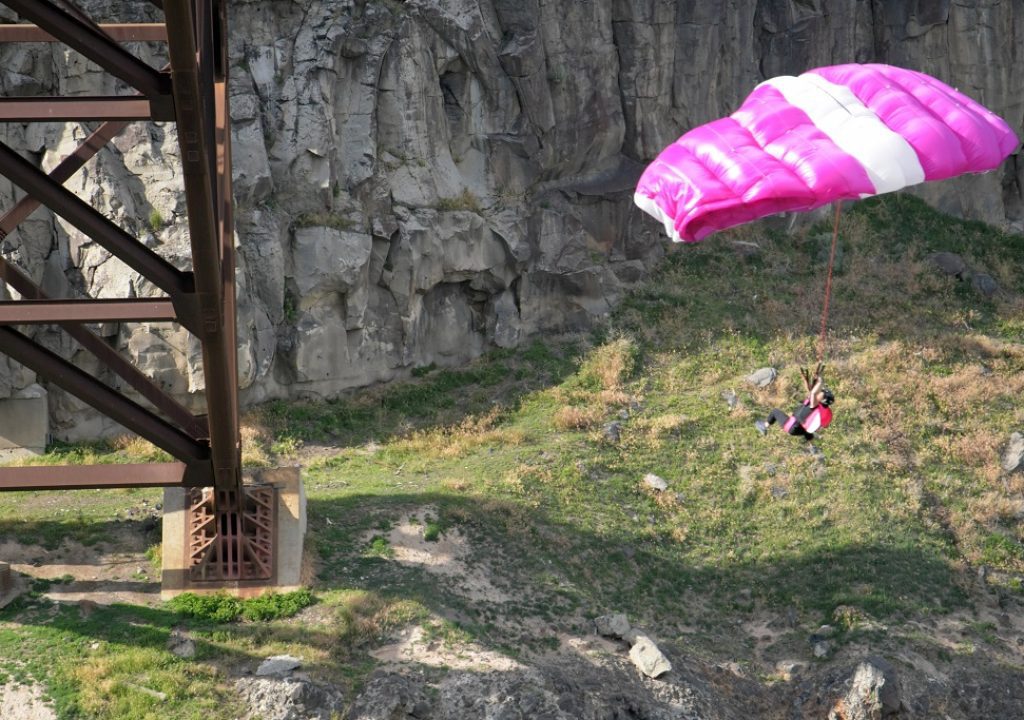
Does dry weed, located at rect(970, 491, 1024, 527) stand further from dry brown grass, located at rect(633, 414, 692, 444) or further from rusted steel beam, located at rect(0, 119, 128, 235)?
rusted steel beam, located at rect(0, 119, 128, 235)

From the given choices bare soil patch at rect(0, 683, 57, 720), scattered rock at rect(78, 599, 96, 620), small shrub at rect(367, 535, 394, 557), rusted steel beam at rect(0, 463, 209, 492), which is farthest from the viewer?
small shrub at rect(367, 535, 394, 557)

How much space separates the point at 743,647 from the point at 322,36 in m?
18.4

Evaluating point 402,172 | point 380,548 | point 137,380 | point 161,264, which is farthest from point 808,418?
point 402,172

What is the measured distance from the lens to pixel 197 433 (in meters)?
20.5

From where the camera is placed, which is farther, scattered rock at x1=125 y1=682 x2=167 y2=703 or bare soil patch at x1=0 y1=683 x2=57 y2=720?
scattered rock at x1=125 y1=682 x2=167 y2=703

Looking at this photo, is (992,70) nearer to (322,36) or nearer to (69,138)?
(322,36)

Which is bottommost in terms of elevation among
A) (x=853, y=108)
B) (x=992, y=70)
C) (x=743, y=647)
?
(x=743, y=647)

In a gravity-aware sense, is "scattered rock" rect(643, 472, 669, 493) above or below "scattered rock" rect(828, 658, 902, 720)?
above

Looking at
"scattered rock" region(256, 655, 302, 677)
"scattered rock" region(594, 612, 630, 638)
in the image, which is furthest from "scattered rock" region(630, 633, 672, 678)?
"scattered rock" region(256, 655, 302, 677)

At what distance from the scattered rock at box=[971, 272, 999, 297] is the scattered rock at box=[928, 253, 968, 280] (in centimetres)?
41

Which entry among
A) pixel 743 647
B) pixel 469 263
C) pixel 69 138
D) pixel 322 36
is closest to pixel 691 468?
pixel 743 647

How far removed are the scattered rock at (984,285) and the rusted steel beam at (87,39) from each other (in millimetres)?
29024

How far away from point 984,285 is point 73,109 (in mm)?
29395

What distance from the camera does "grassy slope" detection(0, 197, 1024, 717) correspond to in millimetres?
21281
